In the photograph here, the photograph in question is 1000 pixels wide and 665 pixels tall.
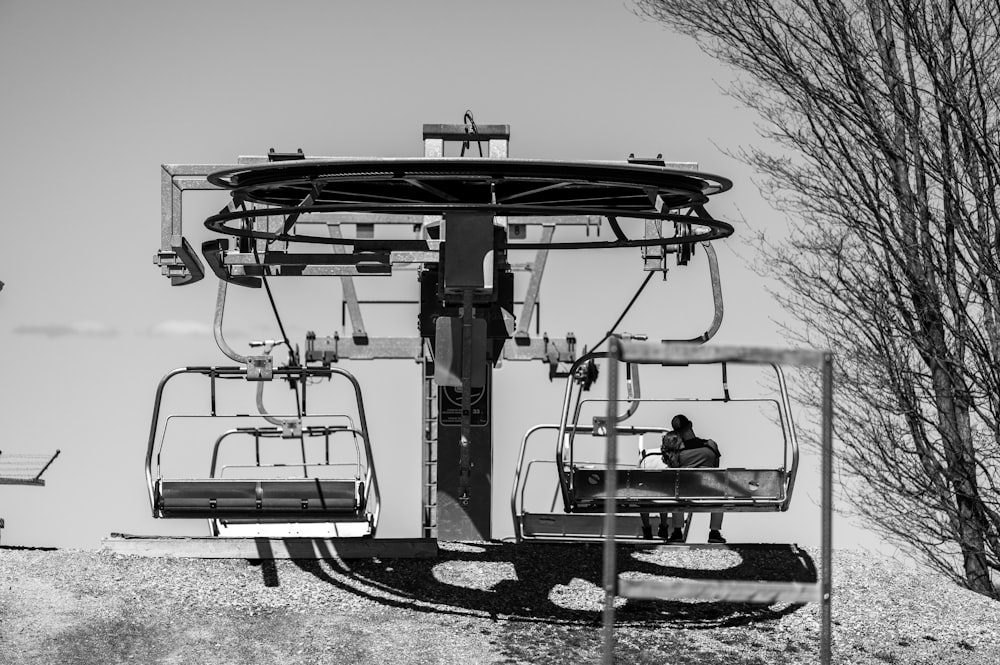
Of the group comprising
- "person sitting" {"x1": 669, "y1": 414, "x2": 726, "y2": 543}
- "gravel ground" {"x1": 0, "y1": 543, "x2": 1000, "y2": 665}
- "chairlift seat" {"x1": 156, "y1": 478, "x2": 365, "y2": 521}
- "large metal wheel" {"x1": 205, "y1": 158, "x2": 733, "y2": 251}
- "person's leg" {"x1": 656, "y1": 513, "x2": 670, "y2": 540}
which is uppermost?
"large metal wheel" {"x1": 205, "y1": 158, "x2": 733, "y2": 251}

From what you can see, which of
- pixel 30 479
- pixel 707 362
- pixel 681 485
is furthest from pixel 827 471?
pixel 30 479

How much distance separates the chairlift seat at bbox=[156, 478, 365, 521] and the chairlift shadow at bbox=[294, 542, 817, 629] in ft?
3.18

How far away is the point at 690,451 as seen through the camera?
13.3 m

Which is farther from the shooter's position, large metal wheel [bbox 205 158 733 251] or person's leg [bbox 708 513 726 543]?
person's leg [bbox 708 513 726 543]

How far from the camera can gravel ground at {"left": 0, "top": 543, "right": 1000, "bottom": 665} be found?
11.5m

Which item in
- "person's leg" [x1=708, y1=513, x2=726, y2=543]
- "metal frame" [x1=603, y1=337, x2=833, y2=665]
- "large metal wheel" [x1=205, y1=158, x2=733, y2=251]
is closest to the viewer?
"metal frame" [x1=603, y1=337, x2=833, y2=665]

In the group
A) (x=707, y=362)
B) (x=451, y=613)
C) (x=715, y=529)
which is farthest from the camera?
(x=715, y=529)

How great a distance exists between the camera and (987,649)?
40.5 feet

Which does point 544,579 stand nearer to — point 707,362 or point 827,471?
point 827,471

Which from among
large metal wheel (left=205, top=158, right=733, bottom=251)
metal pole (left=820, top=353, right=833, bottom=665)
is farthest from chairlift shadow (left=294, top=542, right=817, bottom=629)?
metal pole (left=820, top=353, right=833, bottom=665)

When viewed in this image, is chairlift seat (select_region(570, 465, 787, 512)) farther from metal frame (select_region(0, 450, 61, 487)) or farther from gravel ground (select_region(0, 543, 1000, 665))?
metal frame (select_region(0, 450, 61, 487))

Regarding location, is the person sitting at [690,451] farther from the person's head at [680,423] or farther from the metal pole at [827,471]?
the metal pole at [827,471]

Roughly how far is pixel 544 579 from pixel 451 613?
1.31m

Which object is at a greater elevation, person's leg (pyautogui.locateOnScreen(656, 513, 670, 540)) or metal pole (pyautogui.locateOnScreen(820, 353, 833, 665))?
metal pole (pyautogui.locateOnScreen(820, 353, 833, 665))
